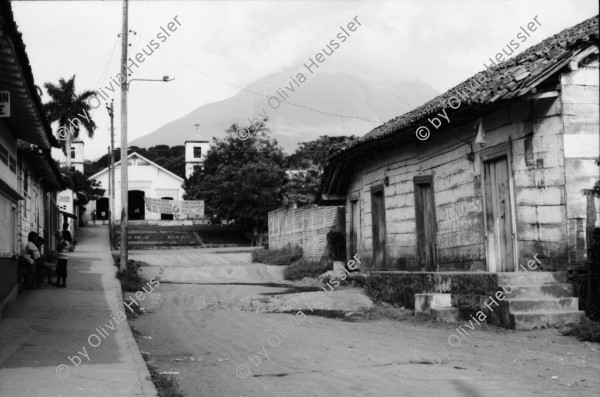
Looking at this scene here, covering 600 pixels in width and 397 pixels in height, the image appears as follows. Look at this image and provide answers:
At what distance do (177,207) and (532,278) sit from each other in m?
40.6

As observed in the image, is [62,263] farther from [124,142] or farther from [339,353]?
[339,353]

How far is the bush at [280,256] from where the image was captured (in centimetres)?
2436

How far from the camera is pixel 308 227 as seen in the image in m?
24.1

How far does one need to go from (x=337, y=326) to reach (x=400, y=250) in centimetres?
469

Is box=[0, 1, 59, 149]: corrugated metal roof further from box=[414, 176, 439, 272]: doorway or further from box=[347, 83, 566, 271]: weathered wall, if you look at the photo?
box=[414, 176, 439, 272]: doorway

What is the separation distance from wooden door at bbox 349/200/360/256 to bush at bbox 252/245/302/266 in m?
5.16

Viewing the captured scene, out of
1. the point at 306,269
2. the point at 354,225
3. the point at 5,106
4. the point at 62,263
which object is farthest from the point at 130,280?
the point at 5,106

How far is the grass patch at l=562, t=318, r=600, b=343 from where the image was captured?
344 inches

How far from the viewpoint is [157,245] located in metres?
38.1

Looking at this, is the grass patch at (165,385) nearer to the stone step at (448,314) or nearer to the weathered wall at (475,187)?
the stone step at (448,314)

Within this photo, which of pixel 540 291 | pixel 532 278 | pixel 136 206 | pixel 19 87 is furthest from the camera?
pixel 136 206

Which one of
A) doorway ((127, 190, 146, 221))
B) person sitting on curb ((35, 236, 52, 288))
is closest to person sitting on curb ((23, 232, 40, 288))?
person sitting on curb ((35, 236, 52, 288))

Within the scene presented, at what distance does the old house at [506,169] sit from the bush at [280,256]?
28.7ft

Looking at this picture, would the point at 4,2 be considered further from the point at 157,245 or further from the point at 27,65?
the point at 157,245
